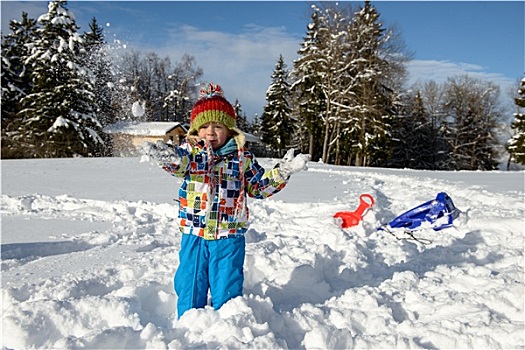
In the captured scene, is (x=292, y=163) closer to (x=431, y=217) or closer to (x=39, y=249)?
(x=39, y=249)

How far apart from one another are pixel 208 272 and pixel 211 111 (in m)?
1.07

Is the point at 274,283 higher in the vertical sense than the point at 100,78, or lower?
lower

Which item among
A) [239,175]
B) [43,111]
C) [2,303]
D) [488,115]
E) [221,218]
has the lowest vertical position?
[2,303]

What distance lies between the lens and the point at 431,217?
542 cm

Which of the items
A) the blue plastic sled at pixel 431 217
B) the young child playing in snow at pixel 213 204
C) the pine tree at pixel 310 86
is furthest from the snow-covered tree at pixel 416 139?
the young child playing in snow at pixel 213 204

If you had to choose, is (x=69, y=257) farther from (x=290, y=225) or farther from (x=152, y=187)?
(x=152, y=187)

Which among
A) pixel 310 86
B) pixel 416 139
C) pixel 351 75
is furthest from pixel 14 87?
pixel 416 139

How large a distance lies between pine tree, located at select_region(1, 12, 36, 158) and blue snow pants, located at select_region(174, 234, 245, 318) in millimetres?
25689

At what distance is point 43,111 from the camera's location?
2352cm

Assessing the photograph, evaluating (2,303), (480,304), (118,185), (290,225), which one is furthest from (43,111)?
(480,304)

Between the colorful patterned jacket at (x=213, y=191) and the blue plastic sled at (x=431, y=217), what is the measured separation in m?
3.13

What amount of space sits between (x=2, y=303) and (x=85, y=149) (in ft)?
75.9

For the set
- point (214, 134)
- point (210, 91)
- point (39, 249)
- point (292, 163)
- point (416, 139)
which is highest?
point (416, 139)

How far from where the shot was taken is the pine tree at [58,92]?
22953 millimetres
